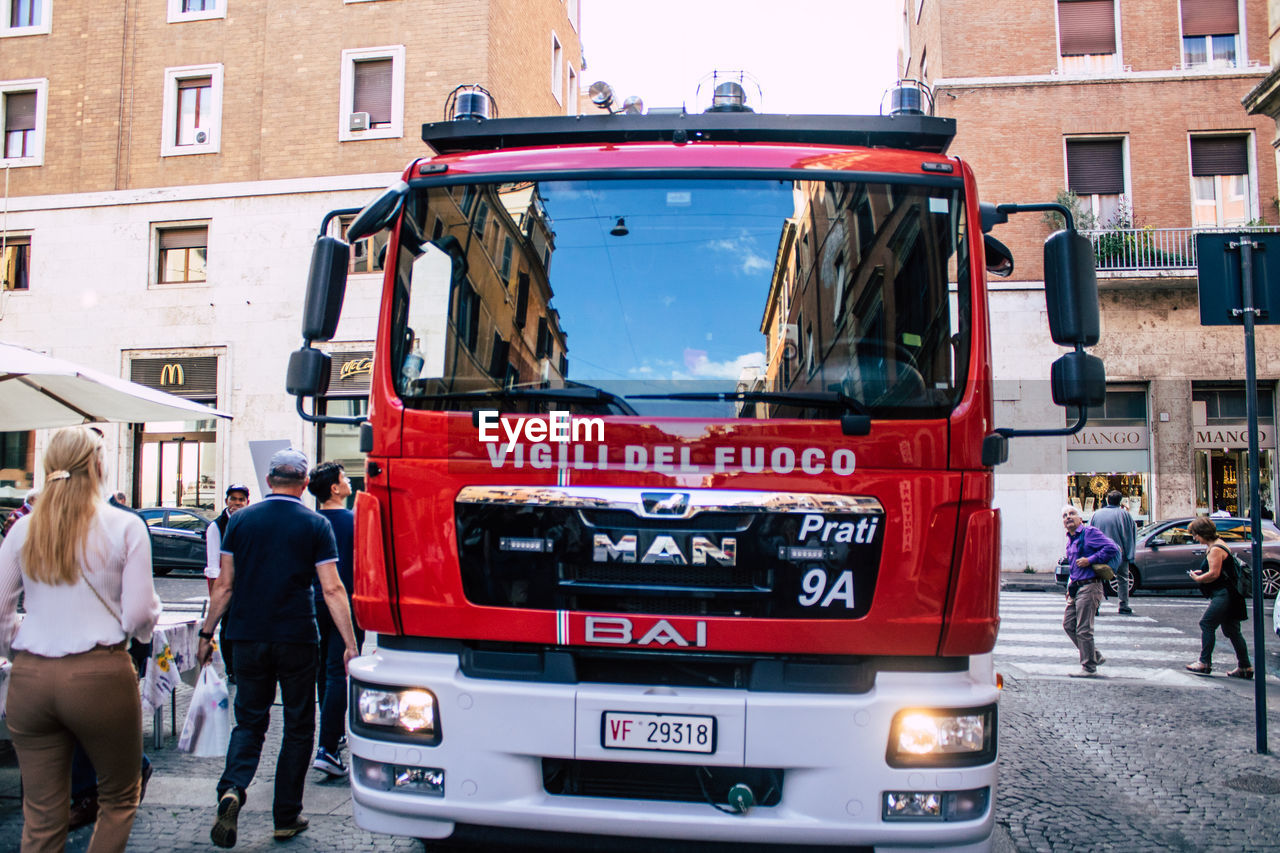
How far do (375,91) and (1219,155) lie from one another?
19068mm

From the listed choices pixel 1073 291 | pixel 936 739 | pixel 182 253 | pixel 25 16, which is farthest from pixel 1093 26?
pixel 25 16

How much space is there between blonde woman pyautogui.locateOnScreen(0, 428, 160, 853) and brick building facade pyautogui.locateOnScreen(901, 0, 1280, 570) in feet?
64.1

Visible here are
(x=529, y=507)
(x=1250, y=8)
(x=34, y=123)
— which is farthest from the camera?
(x=34, y=123)

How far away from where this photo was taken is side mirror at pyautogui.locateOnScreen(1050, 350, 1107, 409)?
387 cm

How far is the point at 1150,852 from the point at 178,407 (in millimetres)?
7965

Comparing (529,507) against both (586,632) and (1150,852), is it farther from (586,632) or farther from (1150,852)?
(1150,852)

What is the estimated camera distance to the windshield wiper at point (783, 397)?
365cm

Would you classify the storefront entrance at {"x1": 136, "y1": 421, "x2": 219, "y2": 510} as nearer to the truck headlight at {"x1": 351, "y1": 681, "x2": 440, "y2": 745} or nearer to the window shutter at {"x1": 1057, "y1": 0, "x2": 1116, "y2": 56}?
the truck headlight at {"x1": 351, "y1": 681, "x2": 440, "y2": 745}

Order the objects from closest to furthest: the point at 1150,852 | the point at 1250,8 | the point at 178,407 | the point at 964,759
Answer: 1. the point at 964,759
2. the point at 1150,852
3. the point at 178,407
4. the point at 1250,8

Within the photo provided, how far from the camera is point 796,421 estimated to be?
3.61 meters

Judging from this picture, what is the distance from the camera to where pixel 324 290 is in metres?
4.17

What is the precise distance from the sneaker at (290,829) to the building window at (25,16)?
2645 cm

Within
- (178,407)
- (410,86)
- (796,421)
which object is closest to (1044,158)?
(410,86)

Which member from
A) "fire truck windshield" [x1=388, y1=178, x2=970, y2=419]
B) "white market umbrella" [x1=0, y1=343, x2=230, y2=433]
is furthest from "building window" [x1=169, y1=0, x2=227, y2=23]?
"fire truck windshield" [x1=388, y1=178, x2=970, y2=419]
